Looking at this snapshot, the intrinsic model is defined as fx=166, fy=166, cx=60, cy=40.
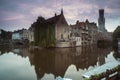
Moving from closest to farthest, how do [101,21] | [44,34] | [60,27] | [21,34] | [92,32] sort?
1. [44,34]
2. [60,27]
3. [92,32]
4. [101,21]
5. [21,34]

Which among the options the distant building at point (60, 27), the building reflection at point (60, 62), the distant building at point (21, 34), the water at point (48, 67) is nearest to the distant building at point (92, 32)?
the distant building at point (60, 27)

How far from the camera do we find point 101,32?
47.3 metres

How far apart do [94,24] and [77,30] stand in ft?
31.5

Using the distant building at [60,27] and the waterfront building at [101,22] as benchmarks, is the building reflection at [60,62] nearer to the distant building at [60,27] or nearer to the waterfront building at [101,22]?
the distant building at [60,27]

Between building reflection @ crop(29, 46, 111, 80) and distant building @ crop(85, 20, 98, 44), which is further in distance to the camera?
distant building @ crop(85, 20, 98, 44)

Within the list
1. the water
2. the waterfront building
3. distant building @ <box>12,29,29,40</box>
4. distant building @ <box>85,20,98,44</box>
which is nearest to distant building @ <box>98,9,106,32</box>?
the waterfront building

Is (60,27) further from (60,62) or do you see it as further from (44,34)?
(60,62)

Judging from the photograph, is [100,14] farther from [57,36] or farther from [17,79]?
[17,79]

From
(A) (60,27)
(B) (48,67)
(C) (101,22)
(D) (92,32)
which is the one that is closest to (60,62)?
(B) (48,67)

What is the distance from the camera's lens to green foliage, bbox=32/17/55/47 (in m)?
28.5

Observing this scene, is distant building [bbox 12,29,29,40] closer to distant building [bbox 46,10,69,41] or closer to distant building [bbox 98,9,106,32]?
distant building [bbox 46,10,69,41]

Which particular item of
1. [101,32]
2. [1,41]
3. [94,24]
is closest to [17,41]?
[1,41]

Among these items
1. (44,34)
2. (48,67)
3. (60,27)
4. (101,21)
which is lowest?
(48,67)

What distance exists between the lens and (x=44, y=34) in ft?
97.1
